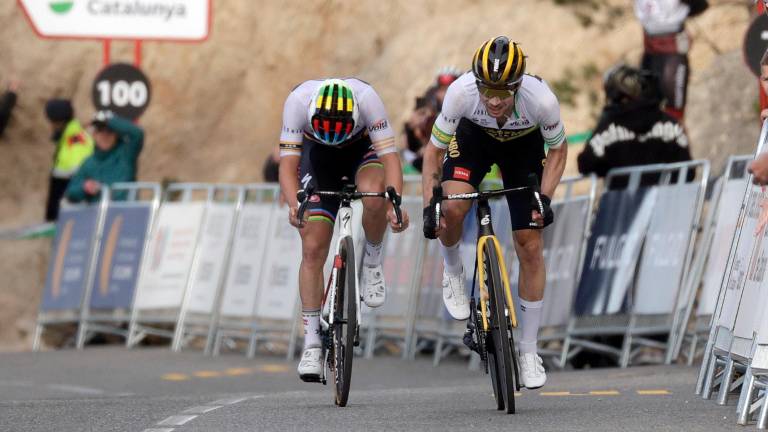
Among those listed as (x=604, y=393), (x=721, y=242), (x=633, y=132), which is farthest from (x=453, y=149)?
(x=633, y=132)

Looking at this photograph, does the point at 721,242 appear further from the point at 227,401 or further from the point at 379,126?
the point at 227,401

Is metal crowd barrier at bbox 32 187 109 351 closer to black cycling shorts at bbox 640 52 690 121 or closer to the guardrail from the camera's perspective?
the guardrail

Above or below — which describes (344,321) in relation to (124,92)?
below

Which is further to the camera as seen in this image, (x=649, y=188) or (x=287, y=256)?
(x=287, y=256)

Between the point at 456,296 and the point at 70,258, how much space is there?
9937 millimetres

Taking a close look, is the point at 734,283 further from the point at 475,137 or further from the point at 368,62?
the point at 368,62

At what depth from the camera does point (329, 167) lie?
36.9 ft

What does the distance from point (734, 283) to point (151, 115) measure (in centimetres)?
2065

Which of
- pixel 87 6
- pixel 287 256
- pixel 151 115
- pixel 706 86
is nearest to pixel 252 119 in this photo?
pixel 151 115

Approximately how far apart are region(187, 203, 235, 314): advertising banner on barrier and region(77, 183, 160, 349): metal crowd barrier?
89 centimetres

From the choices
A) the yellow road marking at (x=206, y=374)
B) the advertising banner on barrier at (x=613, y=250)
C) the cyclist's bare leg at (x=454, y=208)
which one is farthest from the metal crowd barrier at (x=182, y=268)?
the cyclist's bare leg at (x=454, y=208)

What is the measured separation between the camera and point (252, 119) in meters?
29.9

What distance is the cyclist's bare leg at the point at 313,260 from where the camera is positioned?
1096 centimetres

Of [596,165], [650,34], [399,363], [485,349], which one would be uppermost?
→ [650,34]
